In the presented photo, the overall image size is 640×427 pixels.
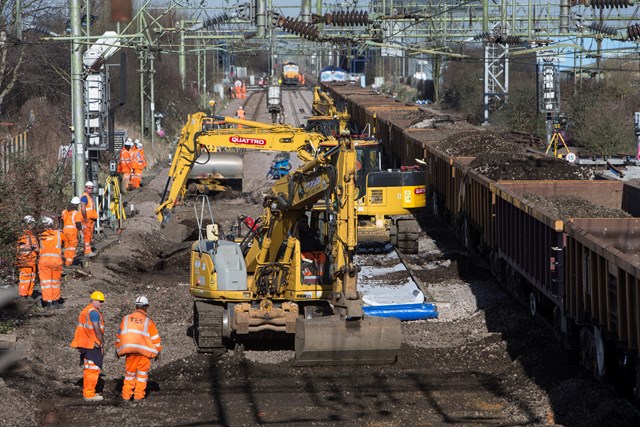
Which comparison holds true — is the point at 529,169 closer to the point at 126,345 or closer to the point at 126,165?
the point at 126,345

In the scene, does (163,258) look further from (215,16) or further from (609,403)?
(609,403)

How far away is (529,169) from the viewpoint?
70.4 ft

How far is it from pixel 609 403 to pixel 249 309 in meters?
5.45

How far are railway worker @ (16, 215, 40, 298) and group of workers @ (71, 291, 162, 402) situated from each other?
5.38 meters

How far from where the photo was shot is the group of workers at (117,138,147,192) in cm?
3534

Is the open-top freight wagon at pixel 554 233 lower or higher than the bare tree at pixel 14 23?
lower

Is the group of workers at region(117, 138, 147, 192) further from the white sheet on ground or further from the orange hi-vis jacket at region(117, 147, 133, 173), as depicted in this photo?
the white sheet on ground

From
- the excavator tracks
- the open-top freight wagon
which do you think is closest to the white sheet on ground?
the open-top freight wagon

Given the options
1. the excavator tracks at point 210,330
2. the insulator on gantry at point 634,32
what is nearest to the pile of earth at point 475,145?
the insulator on gantry at point 634,32

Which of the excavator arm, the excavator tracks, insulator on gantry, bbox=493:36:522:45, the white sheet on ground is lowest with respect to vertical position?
the white sheet on ground

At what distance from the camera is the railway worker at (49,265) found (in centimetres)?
1795

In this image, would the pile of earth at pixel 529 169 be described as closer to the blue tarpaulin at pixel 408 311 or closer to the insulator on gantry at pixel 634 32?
the blue tarpaulin at pixel 408 311

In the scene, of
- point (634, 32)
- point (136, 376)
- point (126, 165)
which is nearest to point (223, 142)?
point (136, 376)

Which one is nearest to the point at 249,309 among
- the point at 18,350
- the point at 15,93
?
the point at 18,350
